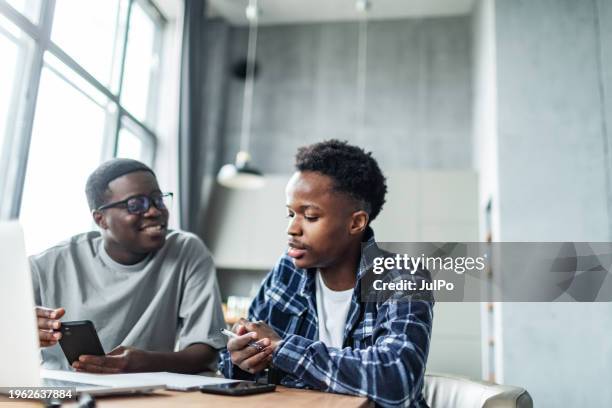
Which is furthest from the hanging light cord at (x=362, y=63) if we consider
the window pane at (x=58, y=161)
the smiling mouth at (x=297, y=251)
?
the smiling mouth at (x=297, y=251)

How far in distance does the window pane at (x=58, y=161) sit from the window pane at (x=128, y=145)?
0.38 metres

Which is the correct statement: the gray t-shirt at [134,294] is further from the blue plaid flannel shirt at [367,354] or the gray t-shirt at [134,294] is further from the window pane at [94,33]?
the window pane at [94,33]

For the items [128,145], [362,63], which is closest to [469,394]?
[128,145]

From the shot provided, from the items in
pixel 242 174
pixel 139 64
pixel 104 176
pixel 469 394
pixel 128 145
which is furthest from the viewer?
pixel 139 64

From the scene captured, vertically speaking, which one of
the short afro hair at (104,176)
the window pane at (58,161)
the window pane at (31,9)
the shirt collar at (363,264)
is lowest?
the shirt collar at (363,264)

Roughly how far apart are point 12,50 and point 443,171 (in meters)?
3.58

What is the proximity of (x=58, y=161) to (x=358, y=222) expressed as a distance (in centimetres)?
256

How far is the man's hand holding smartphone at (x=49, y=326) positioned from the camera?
114 centimetres

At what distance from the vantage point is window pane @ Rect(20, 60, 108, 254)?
312 centimetres

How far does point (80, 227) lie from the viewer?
3586 millimetres

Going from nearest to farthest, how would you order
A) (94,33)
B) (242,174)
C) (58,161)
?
(58,161)
(94,33)
(242,174)

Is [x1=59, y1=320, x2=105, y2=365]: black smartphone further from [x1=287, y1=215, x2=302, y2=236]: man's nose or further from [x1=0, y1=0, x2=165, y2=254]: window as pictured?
[x1=0, y1=0, x2=165, y2=254]: window

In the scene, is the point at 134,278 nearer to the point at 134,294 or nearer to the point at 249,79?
the point at 134,294

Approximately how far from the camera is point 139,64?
459cm
